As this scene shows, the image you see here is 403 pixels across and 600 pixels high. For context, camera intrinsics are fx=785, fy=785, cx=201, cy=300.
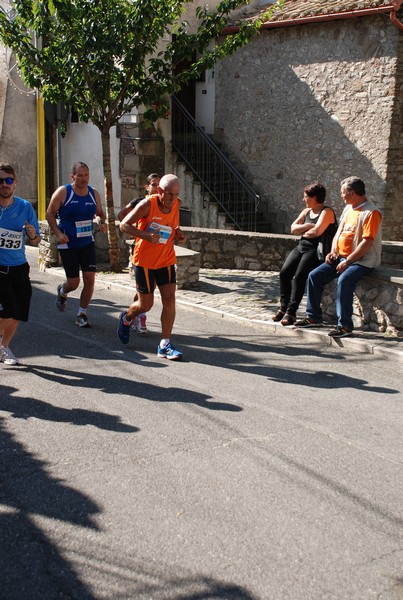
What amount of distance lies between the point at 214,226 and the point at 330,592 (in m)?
13.6

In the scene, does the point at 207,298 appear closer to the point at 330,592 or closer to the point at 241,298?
the point at 241,298

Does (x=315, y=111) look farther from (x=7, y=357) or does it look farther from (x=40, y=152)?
(x=7, y=357)

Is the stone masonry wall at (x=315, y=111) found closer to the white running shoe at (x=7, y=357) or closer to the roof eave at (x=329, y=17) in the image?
the roof eave at (x=329, y=17)

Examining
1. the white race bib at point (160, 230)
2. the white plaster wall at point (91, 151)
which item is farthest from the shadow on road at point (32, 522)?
the white plaster wall at point (91, 151)

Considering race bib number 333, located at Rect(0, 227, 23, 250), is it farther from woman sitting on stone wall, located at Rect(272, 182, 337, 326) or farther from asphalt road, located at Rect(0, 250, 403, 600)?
woman sitting on stone wall, located at Rect(272, 182, 337, 326)

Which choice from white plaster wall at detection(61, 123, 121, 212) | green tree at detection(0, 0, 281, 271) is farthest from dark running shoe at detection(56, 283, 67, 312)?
white plaster wall at detection(61, 123, 121, 212)

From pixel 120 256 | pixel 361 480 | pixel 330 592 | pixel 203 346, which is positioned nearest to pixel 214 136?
pixel 120 256

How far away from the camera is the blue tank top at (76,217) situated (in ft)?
29.0

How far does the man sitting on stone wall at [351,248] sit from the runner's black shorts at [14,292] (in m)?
3.39

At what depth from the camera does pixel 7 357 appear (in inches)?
293

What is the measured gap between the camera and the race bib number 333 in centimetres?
706

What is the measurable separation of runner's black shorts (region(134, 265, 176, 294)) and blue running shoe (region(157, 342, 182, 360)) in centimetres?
58

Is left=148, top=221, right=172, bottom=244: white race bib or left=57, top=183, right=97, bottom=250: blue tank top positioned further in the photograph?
left=57, top=183, right=97, bottom=250: blue tank top

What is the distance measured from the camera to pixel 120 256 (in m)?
14.2
